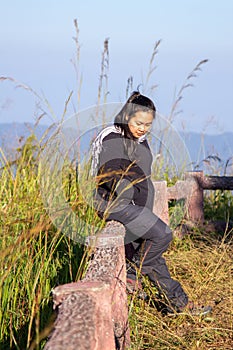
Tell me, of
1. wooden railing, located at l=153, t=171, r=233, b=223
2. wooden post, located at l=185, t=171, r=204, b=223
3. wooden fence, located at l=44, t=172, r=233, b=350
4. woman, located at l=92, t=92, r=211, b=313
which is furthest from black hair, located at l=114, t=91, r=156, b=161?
wooden post, located at l=185, t=171, r=204, b=223

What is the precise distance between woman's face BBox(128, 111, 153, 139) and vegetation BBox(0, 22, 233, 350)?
54 cm

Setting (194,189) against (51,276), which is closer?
(51,276)

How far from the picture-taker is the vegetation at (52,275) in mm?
3264

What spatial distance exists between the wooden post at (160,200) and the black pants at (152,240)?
4.64ft

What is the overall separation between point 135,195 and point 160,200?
49.9 inches

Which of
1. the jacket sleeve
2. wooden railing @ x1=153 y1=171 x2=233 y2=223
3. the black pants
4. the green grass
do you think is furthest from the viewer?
wooden railing @ x1=153 y1=171 x2=233 y2=223

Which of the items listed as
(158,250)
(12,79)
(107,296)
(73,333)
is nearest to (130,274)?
(158,250)

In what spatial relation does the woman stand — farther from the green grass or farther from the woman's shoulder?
the green grass

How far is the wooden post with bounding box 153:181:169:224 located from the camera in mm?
5734

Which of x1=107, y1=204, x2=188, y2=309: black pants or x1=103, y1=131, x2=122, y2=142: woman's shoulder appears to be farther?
x1=103, y1=131, x2=122, y2=142: woman's shoulder

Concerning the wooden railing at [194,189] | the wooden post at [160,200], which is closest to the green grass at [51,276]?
the wooden post at [160,200]

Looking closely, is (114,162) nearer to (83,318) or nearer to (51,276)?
(51,276)

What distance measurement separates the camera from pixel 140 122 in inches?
172

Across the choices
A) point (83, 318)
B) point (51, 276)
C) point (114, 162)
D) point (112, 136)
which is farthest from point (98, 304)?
point (112, 136)
